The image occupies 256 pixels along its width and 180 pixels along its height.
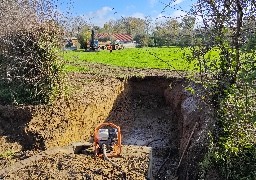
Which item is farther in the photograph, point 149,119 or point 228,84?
point 149,119

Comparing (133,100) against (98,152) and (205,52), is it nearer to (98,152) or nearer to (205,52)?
(98,152)

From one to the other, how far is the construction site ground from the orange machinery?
244 millimetres

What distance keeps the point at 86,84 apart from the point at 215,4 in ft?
34.4

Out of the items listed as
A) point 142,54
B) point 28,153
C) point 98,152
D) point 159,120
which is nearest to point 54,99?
point 28,153

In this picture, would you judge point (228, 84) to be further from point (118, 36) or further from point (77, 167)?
point (118, 36)

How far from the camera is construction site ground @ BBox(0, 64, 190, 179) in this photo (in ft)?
28.6

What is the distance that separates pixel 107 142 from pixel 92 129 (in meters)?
5.26

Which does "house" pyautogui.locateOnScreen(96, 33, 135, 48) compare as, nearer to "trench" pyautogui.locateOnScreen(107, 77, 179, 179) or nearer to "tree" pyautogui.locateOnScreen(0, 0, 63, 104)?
"trench" pyautogui.locateOnScreen(107, 77, 179, 179)

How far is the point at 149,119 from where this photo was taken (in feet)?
54.1

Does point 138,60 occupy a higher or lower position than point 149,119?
higher

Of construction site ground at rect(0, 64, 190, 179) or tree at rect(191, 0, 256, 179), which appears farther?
construction site ground at rect(0, 64, 190, 179)

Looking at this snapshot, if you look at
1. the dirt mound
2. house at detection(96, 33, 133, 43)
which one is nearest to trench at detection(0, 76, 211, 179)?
the dirt mound

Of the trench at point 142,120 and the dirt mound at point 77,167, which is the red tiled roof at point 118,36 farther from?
the dirt mound at point 77,167

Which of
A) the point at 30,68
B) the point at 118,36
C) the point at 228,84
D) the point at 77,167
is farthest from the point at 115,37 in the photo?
the point at 228,84
